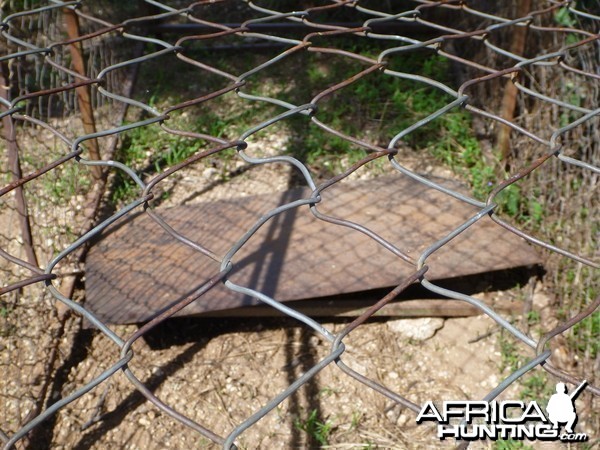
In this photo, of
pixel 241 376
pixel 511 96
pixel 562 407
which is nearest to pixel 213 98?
pixel 241 376

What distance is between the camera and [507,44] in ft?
9.78

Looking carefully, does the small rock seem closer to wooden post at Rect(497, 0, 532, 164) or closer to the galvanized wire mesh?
the galvanized wire mesh

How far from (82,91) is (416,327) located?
1660mm

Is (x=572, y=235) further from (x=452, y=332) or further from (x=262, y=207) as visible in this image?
(x=262, y=207)

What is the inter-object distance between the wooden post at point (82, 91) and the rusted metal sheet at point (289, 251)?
431 mm

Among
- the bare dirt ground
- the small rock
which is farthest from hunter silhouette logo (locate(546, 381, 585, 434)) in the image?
the small rock

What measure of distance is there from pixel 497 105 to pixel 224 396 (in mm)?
1920

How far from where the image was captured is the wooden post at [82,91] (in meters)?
2.51

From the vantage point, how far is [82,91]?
2.66 m

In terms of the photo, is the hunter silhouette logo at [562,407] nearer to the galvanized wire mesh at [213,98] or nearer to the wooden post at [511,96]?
the galvanized wire mesh at [213,98]

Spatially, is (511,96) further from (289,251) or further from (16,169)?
(16,169)

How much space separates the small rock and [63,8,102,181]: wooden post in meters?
1.48

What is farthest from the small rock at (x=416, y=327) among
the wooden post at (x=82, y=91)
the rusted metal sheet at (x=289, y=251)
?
the wooden post at (x=82, y=91)

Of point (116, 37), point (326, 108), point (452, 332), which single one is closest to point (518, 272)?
point (452, 332)
